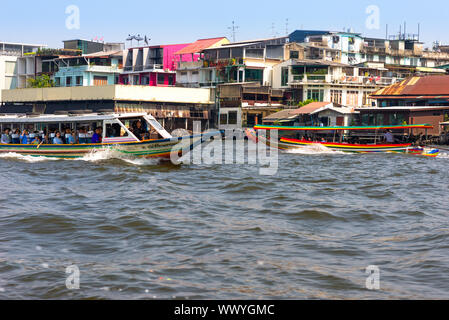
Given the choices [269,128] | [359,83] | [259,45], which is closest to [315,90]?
[359,83]

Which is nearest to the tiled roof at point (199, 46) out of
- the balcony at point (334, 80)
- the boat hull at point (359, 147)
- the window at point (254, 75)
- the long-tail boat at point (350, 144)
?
the window at point (254, 75)

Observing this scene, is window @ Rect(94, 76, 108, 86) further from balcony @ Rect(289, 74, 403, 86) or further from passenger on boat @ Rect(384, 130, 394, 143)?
passenger on boat @ Rect(384, 130, 394, 143)

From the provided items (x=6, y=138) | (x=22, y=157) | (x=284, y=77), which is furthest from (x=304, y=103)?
(x=22, y=157)

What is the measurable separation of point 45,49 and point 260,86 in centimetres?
2851

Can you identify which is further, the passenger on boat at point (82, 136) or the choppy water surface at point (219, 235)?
the passenger on boat at point (82, 136)

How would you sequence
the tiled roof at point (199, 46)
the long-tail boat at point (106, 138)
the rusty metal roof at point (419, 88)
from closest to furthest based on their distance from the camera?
the long-tail boat at point (106, 138) < the rusty metal roof at point (419, 88) < the tiled roof at point (199, 46)

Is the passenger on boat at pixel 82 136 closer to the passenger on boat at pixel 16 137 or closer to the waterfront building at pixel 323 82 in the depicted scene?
the passenger on boat at pixel 16 137

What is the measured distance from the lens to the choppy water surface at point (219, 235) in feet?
23.8

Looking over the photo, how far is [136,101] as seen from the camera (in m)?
47.3

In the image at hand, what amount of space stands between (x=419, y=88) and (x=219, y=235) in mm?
38156

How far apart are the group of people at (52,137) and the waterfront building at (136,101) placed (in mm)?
22362

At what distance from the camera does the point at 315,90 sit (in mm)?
48562

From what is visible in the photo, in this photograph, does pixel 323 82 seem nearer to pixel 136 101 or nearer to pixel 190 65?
pixel 190 65

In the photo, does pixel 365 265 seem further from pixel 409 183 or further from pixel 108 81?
pixel 108 81
